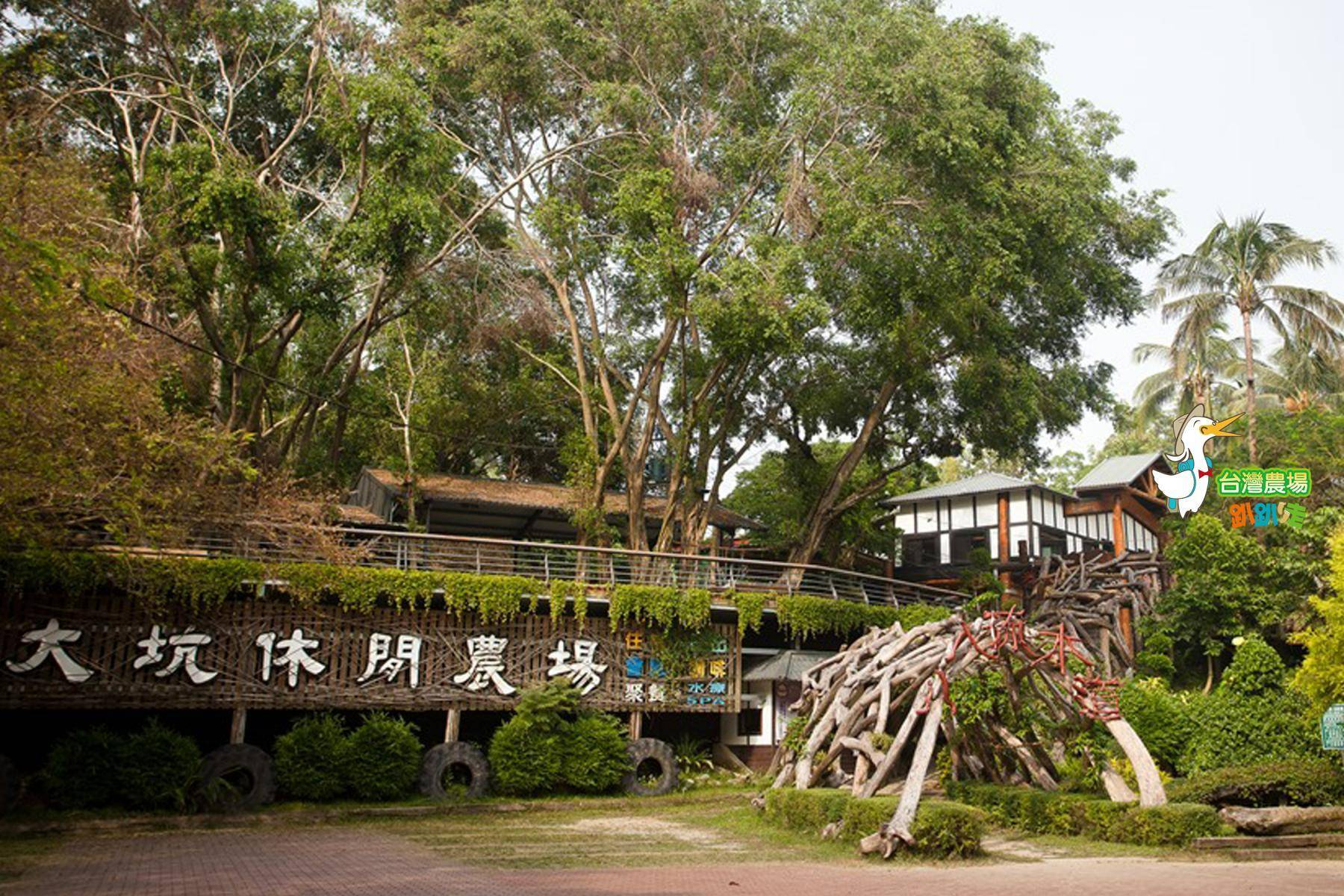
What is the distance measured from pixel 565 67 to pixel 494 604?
12.1m

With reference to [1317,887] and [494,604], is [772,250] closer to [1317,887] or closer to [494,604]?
[494,604]

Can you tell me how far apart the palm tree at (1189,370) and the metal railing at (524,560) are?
12.0 metres

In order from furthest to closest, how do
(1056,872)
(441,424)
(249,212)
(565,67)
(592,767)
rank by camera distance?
(441,424) → (565,67) → (592,767) → (249,212) → (1056,872)

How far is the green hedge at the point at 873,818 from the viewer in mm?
→ 12922

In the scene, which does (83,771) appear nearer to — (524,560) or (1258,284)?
(524,560)

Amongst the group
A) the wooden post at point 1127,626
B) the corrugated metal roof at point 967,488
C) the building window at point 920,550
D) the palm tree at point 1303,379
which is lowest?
the wooden post at point 1127,626

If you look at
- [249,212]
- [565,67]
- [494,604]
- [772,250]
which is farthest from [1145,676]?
[249,212]

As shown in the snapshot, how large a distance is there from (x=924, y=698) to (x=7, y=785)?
43.5 ft

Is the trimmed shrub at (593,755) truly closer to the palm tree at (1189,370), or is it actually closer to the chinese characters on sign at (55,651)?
the chinese characters on sign at (55,651)

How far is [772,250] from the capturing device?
75.4 feet

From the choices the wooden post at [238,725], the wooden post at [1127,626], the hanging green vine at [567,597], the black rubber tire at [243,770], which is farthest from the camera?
the wooden post at [1127,626]

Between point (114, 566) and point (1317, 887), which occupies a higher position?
point (114, 566)

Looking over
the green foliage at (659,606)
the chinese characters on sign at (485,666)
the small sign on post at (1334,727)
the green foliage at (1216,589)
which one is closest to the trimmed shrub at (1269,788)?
the small sign on post at (1334,727)

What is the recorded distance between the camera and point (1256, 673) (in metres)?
18.2
